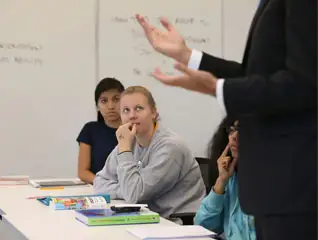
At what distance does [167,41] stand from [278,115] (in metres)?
0.34

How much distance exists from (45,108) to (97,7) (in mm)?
800

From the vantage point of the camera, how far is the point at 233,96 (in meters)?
1.07

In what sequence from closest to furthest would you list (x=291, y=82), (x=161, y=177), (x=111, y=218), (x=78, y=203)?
(x=291, y=82), (x=111, y=218), (x=78, y=203), (x=161, y=177)

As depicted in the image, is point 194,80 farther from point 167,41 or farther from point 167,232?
point 167,232

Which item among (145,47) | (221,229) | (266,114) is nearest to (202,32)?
(145,47)

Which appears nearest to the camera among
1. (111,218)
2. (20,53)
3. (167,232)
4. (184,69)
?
(184,69)

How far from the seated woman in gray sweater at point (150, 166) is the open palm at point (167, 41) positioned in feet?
3.69

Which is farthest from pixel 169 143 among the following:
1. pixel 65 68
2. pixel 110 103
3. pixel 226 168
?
pixel 65 68

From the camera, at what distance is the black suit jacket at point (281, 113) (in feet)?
3.42

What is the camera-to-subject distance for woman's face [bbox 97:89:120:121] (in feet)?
11.6

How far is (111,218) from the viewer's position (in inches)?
73.3

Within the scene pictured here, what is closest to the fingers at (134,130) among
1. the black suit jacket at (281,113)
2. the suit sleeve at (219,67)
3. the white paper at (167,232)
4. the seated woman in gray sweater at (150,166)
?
the seated woman in gray sweater at (150,166)

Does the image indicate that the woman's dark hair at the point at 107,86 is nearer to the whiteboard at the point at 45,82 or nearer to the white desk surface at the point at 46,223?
the whiteboard at the point at 45,82

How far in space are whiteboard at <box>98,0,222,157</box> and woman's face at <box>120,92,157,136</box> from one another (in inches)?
52.8
